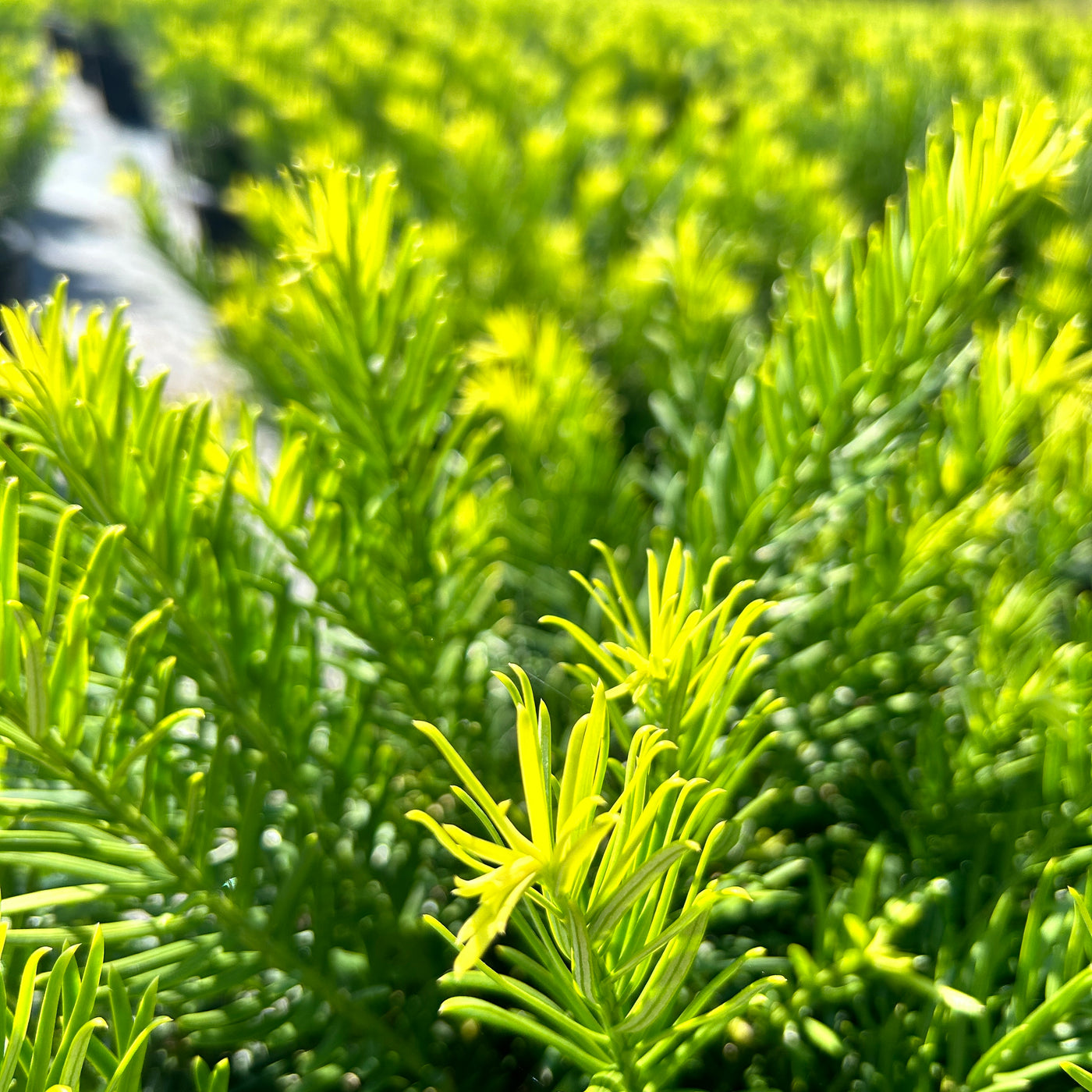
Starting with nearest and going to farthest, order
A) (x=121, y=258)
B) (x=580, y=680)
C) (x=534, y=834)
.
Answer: (x=534, y=834) < (x=580, y=680) < (x=121, y=258)

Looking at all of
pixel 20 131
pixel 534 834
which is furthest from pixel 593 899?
pixel 20 131

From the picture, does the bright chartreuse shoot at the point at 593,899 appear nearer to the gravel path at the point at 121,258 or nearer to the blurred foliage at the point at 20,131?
the gravel path at the point at 121,258

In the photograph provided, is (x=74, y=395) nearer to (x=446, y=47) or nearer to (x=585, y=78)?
(x=585, y=78)

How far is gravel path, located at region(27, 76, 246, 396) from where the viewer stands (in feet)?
7.41

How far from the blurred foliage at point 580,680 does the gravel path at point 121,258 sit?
0.90 meters

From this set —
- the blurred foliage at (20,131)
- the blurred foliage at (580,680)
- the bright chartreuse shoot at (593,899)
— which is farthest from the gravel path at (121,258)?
the bright chartreuse shoot at (593,899)

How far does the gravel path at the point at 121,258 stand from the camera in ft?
7.41

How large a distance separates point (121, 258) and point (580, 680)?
289 centimetres

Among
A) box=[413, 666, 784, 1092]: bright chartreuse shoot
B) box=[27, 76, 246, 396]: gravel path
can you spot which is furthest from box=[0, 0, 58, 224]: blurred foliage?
box=[413, 666, 784, 1092]: bright chartreuse shoot

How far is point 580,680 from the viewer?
2.30 feet

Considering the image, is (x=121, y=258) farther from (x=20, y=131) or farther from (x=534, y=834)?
(x=534, y=834)

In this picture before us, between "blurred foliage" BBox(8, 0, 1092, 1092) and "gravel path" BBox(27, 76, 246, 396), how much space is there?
903 mm

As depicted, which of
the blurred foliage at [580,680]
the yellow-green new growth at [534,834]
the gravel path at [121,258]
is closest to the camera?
the yellow-green new growth at [534,834]

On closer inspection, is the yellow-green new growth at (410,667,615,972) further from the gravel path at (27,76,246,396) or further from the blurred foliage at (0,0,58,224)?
the blurred foliage at (0,0,58,224)
